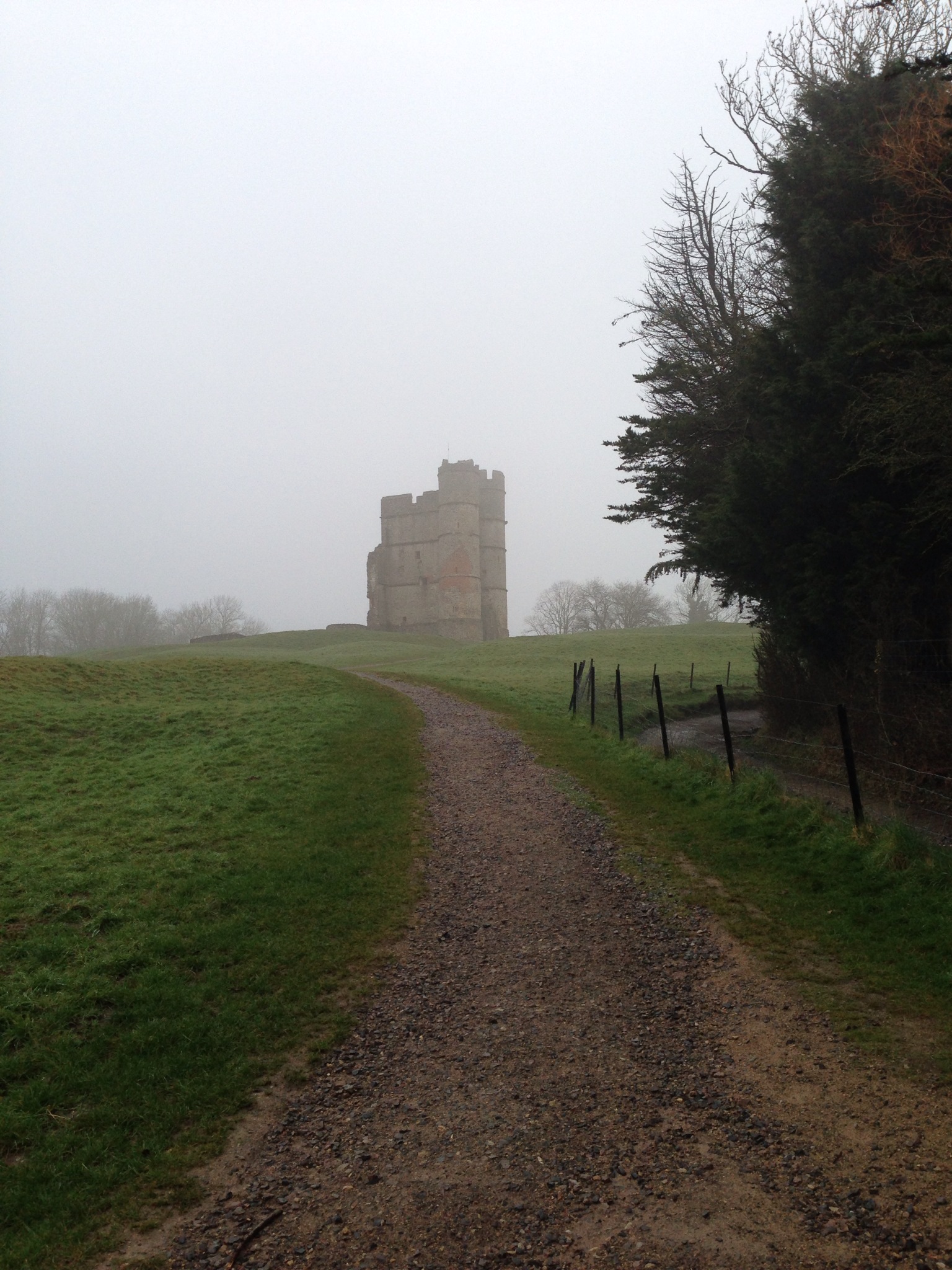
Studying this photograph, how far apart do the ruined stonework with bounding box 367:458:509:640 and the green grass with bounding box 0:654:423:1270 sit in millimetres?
51221

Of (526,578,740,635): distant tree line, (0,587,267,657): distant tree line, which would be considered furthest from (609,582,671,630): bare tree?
(0,587,267,657): distant tree line

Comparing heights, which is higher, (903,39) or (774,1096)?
(903,39)

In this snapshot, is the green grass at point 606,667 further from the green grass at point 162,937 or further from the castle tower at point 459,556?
the castle tower at point 459,556

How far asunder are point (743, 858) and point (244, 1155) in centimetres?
569

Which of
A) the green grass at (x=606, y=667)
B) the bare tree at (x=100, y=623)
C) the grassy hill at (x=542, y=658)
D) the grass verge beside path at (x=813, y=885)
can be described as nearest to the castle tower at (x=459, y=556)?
the grassy hill at (x=542, y=658)

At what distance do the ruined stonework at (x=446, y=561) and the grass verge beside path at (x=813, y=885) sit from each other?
5422 cm

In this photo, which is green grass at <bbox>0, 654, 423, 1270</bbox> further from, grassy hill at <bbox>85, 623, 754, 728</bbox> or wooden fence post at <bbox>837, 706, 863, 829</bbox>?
grassy hill at <bbox>85, 623, 754, 728</bbox>

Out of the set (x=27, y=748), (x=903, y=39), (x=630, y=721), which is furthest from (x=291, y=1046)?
(x=903, y=39)

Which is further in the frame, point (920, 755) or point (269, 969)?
point (920, 755)

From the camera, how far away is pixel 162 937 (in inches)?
277

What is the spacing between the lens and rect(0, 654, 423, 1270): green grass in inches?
180

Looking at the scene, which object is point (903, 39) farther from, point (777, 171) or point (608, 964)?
Result: point (608, 964)

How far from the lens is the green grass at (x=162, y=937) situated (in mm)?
4570

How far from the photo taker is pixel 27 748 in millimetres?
15500
